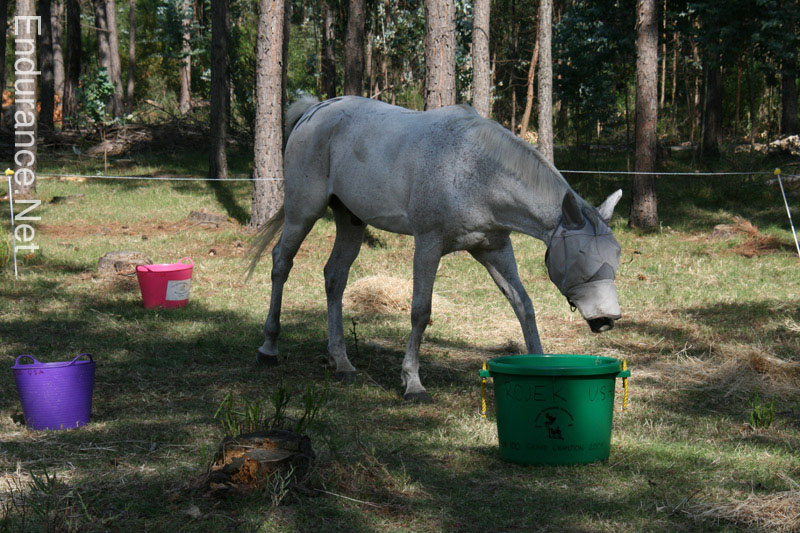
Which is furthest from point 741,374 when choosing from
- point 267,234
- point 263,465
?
point 267,234

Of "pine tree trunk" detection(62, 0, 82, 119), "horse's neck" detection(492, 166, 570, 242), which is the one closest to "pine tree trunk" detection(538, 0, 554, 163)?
"horse's neck" detection(492, 166, 570, 242)

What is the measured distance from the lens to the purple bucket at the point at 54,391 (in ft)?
14.2

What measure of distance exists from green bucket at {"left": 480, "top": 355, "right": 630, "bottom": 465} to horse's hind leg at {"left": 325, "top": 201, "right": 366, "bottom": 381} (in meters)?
2.40

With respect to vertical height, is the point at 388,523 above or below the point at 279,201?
below

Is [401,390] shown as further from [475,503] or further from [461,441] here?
[475,503]

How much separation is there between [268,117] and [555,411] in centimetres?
1002

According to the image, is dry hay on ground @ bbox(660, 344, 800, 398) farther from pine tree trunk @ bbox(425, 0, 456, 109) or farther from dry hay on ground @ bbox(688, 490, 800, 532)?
pine tree trunk @ bbox(425, 0, 456, 109)

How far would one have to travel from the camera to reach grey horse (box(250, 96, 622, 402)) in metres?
4.54

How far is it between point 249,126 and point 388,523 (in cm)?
2045

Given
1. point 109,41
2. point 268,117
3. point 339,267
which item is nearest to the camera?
point 339,267

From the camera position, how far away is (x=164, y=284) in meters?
8.02

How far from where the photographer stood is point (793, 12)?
50.3 feet

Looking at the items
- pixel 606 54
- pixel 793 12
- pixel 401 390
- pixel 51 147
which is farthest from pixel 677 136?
pixel 401 390

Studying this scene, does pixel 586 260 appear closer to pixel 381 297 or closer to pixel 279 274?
pixel 279 274
